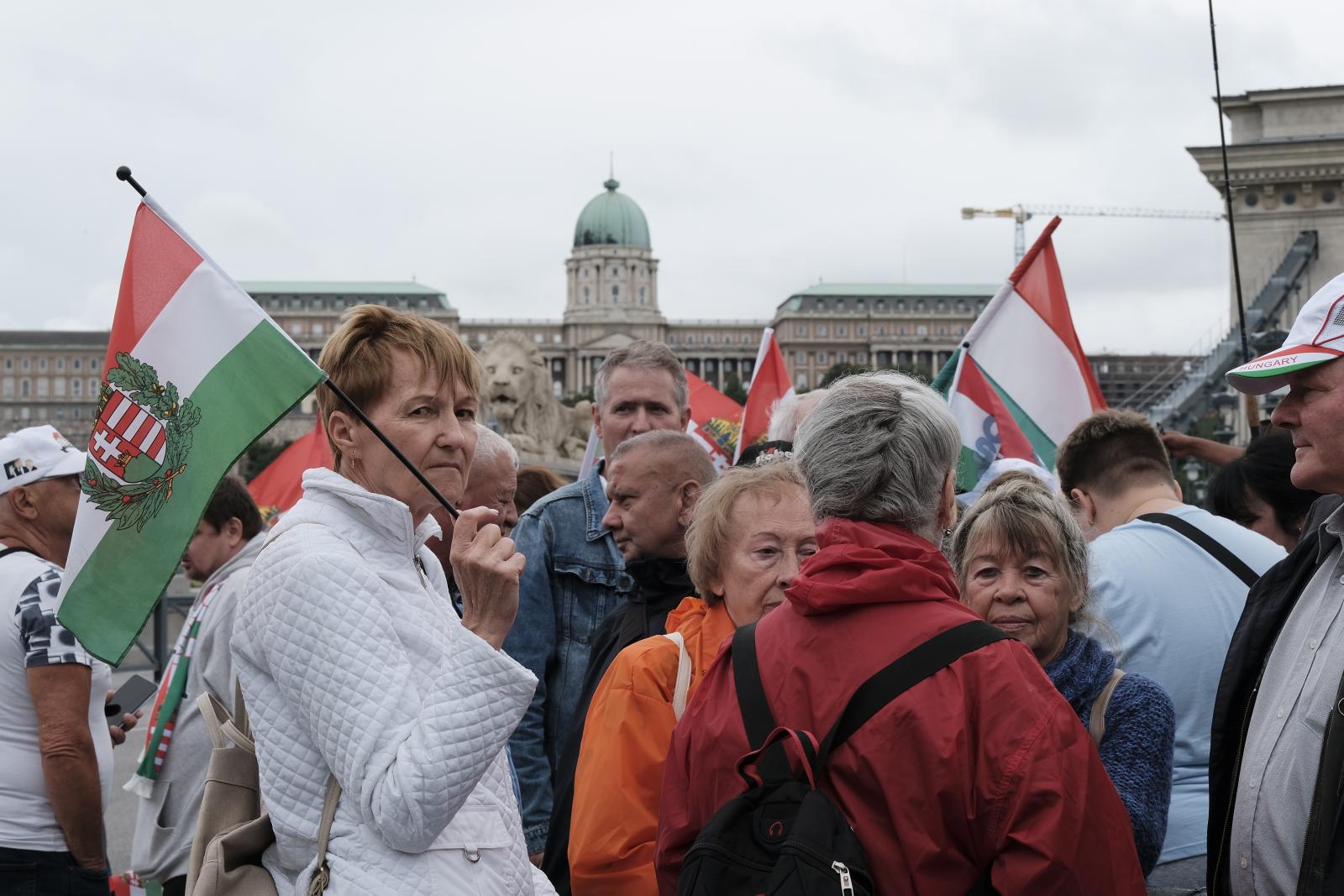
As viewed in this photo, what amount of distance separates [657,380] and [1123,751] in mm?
2126

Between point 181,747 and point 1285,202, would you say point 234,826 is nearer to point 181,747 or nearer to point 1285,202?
point 181,747

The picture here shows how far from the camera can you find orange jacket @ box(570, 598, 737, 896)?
2.39 m

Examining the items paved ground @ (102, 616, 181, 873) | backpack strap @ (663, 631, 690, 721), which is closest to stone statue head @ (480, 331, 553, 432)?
paved ground @ (102, 616, 181, 873)

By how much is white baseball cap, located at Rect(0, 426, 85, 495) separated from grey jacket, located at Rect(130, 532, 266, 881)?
0.50 metres

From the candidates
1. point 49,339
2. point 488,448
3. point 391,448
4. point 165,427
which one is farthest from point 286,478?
point 49,339

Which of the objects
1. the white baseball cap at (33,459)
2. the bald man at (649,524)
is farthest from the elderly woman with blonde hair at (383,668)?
the white baseball cap at (33,459)

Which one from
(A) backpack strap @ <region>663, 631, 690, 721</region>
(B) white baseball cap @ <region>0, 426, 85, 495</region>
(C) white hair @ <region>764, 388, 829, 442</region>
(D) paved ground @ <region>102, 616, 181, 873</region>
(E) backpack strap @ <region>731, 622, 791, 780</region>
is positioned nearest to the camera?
(E) backpack strap @ <region>731, 622, 791, 780</region>

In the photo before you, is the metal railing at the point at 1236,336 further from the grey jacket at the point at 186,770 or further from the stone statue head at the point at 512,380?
the grey jacket at the point at 186,770

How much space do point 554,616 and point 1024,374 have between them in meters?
2.69

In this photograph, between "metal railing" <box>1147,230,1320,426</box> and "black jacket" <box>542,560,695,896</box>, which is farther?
"metal railing" <box>1147,230,1320,426</box>

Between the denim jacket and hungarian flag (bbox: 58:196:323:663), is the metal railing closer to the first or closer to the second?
the denim jacket

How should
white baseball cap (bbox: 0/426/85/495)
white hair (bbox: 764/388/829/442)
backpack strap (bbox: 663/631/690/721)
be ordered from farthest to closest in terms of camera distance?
white hair (bbox: 764/388/829/442) < white baseball cap (bbox: 0/426/85/495) < backpack strap (bbox: 663/631/690/721)

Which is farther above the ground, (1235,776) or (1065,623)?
(1065,623)

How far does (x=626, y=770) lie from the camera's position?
243 cm
